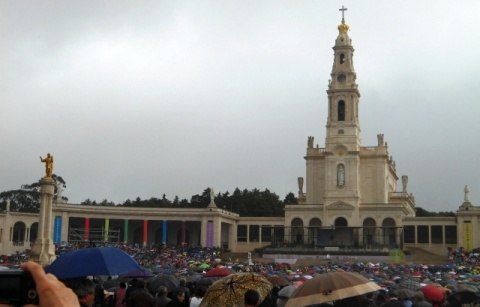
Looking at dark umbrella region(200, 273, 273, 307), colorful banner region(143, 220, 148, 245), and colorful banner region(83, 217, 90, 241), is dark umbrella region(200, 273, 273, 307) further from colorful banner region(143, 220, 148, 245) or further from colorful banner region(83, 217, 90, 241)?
colorful banner region(143, 220, 148, 245)

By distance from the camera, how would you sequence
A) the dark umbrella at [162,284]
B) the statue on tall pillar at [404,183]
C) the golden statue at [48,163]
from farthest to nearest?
Result: the statue on tall pillar at [404,183] < the golden statue at [48,163] < the dark umbrella at [162,284]

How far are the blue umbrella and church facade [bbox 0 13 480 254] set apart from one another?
57484mm

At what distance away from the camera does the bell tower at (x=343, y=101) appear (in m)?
73.1

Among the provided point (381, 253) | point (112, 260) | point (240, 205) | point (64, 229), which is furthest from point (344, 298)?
point (240, 205)

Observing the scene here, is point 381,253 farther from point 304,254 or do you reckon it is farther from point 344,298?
point 344,298

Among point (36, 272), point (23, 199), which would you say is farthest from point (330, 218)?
point (36, 272)

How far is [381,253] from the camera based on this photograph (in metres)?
62.7

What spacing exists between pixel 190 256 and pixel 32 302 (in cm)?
6239

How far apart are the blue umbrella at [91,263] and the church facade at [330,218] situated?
57484 millimetres

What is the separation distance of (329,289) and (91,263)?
12.2 feet

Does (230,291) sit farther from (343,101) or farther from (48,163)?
(343,101)

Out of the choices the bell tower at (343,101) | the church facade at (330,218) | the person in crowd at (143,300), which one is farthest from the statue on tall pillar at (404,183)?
the person in crowd at (143,300)

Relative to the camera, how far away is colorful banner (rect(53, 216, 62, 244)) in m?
70.4

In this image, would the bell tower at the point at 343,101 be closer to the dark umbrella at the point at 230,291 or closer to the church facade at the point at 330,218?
the church facade at the point at 330,218
